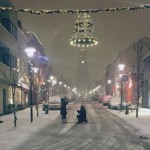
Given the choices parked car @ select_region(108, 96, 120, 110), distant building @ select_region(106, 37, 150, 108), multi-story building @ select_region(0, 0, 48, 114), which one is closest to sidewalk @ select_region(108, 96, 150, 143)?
distant building @ select_region(106, 37, 150, 108)

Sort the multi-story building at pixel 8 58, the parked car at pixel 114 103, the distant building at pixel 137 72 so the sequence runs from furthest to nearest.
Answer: the parked car at pixel 114 103, the distant building at pixel 137 72, the multi-story building at pixel 8 58

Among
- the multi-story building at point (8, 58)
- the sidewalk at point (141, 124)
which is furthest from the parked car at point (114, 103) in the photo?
the sidewalk at point (141, 124)

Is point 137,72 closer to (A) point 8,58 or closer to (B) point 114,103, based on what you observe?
(B) point 114,103

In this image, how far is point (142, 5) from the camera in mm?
12430

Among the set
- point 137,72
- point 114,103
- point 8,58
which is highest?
point 8,58

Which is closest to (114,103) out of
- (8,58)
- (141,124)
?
(8,58)

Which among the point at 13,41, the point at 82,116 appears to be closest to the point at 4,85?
the point at 13,41

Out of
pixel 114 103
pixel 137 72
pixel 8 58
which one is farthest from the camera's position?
pixel 114 103

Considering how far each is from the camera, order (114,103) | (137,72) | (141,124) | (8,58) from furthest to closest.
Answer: (114,103), (8,58), (137,72), (141,124)

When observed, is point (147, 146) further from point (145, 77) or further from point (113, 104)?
point (145, 77)

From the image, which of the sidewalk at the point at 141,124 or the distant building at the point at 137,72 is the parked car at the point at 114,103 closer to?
the distant building at the point at 137,72

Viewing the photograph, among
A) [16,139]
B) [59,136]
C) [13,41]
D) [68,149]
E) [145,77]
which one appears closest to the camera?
[68,149]

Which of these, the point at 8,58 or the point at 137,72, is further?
the point at 8,58

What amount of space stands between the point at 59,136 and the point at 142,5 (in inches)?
383
